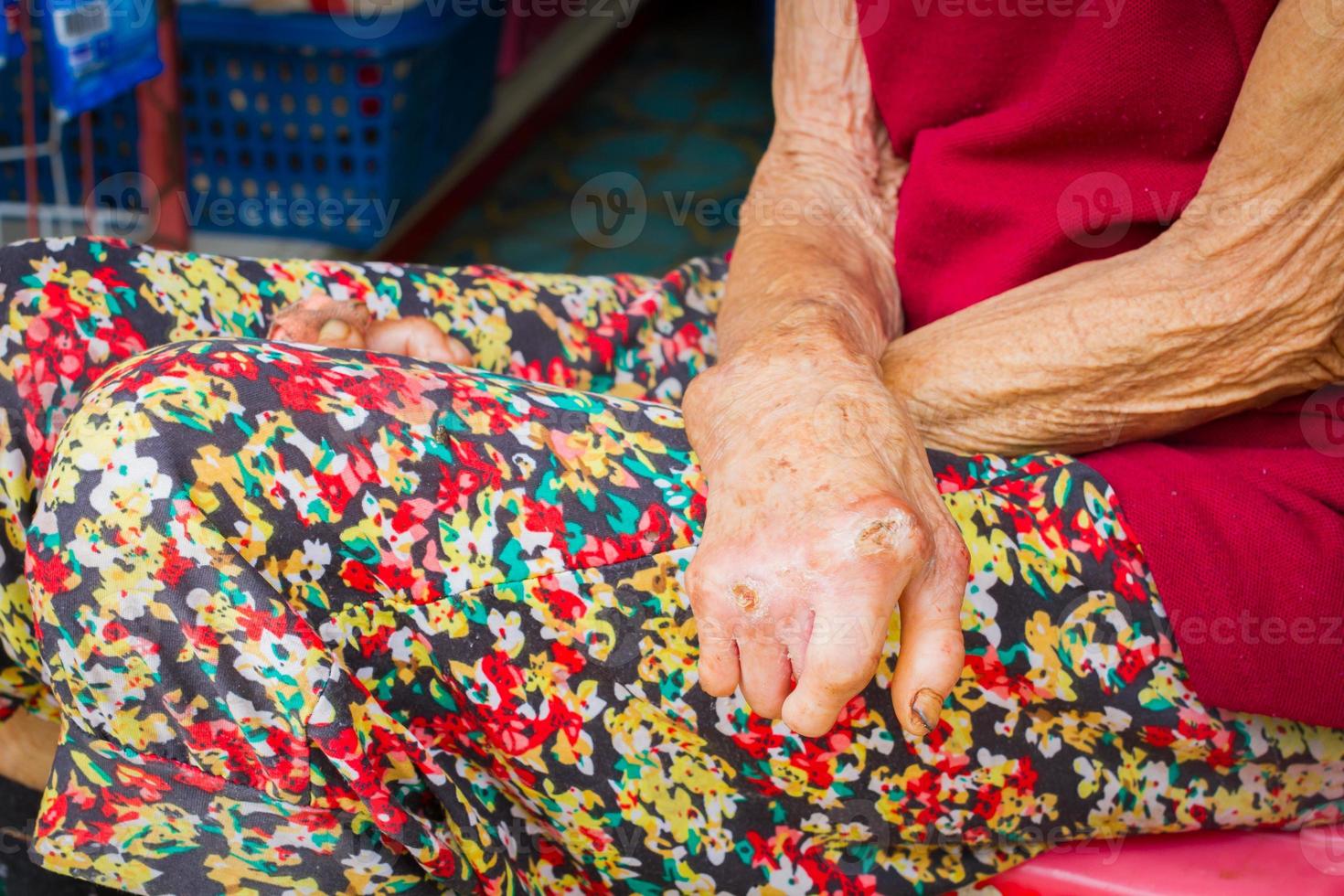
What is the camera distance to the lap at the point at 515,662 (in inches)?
29.6

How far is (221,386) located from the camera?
0.79 metres

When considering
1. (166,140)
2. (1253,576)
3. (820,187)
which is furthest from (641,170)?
(1253,576)

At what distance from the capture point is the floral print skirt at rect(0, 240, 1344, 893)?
2.48 ft

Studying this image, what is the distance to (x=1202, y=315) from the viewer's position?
903mm

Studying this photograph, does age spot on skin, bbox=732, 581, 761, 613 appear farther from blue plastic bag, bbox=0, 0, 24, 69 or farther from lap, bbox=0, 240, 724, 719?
blue plastic bag, bbox=0, 0, 24, 69

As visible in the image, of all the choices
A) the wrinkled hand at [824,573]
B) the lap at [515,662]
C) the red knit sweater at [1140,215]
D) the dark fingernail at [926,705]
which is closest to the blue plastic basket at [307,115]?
the red knit sweater at [1140,215]

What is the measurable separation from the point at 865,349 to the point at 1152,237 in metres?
0.26

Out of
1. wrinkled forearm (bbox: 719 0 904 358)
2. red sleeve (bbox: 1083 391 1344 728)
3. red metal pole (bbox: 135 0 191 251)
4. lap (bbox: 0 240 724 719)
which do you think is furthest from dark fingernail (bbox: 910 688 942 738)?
red metal pole (bbox: 135 0 191 251)

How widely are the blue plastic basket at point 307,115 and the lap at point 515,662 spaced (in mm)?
1387

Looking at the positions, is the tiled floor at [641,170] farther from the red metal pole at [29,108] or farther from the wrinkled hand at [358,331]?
the wrinkled hand at [358,331]

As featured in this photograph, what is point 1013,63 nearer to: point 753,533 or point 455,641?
point 753,533

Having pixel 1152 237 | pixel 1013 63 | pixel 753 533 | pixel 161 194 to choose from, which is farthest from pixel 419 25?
pixel 753 533

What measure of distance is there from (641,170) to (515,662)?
2605mm

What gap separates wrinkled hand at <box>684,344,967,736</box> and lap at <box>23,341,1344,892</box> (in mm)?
100
